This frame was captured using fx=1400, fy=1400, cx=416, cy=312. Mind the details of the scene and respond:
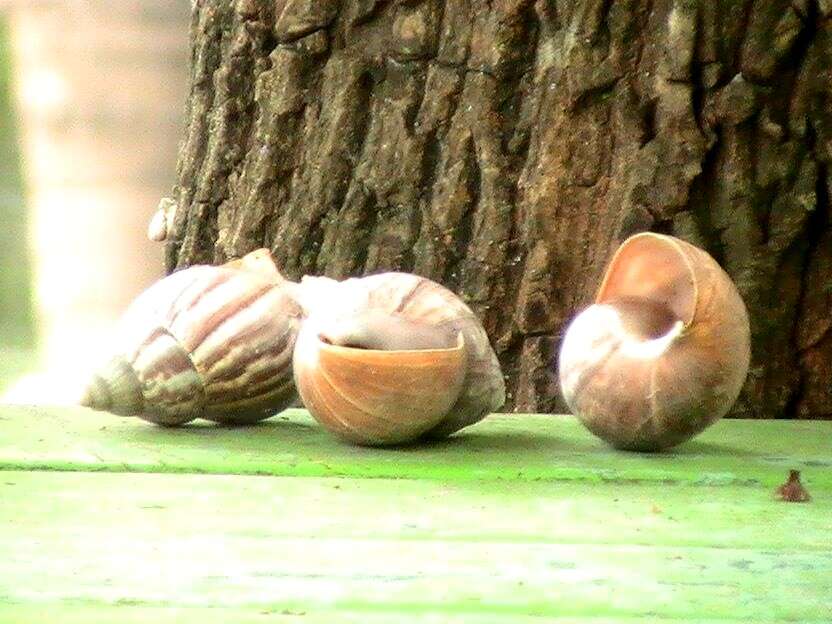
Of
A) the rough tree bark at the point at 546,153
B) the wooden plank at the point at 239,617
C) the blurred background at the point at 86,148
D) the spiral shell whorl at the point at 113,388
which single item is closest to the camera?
the wooden plank at the point at 239,617

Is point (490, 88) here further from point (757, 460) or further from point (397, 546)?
point (397, 546)

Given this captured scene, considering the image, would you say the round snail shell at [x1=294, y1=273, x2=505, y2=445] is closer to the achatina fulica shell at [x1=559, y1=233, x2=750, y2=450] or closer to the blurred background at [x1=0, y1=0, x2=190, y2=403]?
the achatina fulica shell at [x1=559, y1=233, x2=750, y2=450]

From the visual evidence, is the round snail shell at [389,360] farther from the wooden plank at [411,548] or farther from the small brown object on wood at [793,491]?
the small brown object on wood at [793,491]

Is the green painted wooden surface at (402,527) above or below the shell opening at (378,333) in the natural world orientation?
below

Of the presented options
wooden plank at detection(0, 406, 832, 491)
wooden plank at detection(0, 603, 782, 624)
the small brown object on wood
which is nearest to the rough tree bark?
wooden plank at detection(0, 406, 832, 491)

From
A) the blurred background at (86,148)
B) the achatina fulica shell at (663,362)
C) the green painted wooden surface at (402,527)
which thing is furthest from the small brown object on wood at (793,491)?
the blurred background at (86,148)

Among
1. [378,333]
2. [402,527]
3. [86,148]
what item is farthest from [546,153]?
[86,148]
